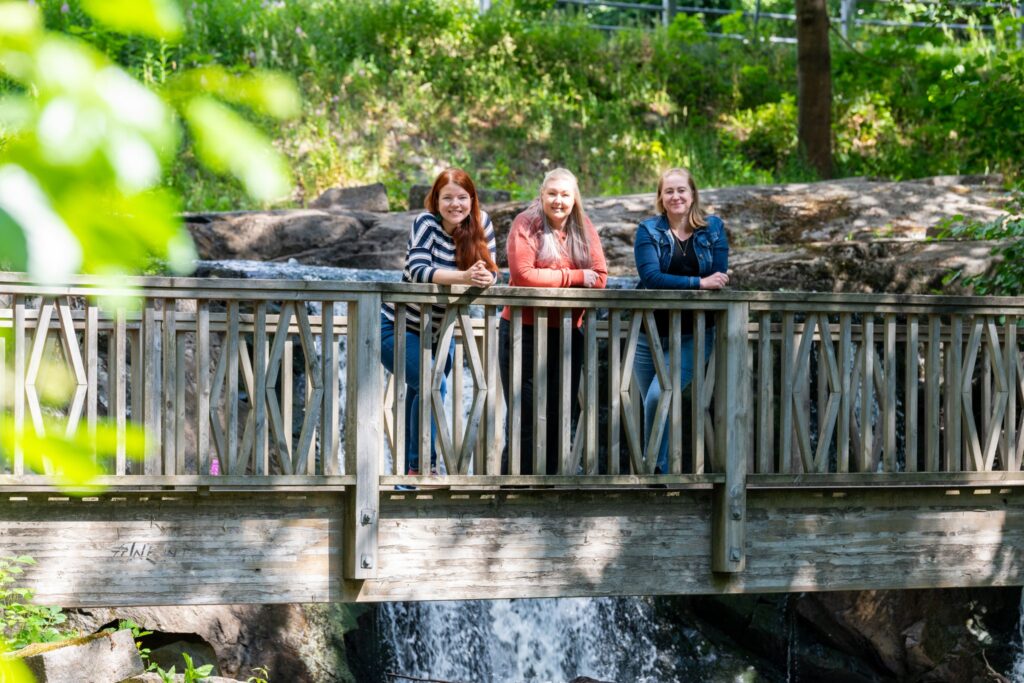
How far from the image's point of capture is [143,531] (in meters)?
6.02

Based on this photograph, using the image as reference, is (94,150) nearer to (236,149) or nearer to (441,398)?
(236,149)

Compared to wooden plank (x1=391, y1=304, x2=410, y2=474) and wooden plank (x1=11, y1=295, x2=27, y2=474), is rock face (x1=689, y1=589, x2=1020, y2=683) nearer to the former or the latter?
wooden plank (x1=391, y1=304, x2=410, y2=474)

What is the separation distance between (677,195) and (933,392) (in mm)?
1737

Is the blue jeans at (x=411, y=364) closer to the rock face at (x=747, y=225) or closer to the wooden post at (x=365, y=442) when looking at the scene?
the wooden post at (x=365, y=442)

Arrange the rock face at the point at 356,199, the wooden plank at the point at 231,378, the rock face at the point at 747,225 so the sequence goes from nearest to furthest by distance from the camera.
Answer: the wooden plank at the point at 231,378 < the rock face at the point at 747,225 < the rock face at the point at 356,199

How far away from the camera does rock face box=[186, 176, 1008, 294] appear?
1095cm

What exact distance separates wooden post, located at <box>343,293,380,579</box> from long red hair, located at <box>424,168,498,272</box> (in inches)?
18.5

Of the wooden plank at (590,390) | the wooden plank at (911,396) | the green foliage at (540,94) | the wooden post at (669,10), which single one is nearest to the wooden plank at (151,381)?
the wooden plank at (590,390)

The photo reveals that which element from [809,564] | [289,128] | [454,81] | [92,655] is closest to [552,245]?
[809,564]

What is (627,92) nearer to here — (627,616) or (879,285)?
(879,285)

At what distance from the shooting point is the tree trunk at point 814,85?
1636 cm

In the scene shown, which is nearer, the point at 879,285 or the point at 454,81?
the point at 879,285

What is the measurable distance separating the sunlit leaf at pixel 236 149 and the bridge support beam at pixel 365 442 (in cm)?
532

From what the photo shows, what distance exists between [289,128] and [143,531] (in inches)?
446
